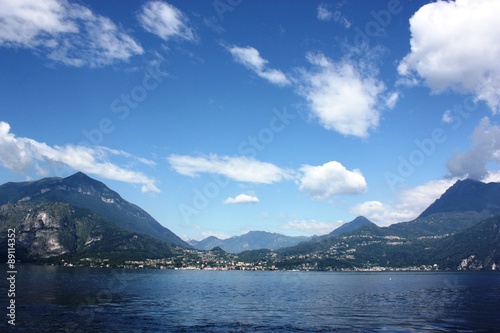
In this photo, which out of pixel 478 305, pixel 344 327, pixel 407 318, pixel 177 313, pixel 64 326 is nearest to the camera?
pixel 64 326

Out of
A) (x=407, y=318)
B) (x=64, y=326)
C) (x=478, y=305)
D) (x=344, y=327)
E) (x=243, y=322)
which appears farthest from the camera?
(x=478, y=305)

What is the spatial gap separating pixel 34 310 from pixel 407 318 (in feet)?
247

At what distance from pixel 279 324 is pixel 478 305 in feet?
201

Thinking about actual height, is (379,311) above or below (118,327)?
below

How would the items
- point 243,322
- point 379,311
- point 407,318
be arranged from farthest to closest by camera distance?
point 379,311
point 407,318
point 243,322

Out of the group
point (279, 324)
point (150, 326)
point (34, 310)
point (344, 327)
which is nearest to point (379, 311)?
point (344, 327)

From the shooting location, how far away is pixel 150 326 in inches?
2384

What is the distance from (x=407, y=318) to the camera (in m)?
71.9

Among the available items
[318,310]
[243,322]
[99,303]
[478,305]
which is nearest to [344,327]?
[243,322]

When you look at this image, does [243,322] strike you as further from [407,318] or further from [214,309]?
[407,318]

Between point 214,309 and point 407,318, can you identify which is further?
point 214,309

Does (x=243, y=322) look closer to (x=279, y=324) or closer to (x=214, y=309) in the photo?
(x=279, y=324)

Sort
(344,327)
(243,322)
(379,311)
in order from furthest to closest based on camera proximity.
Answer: (379,311) → (243,322) → (344,327)

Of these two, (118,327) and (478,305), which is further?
(478,305)
